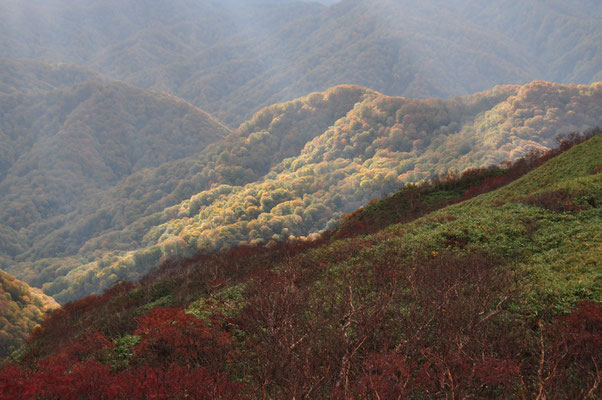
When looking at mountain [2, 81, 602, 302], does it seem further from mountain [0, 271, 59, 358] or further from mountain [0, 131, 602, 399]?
mountain [0, 131, 602, 399]

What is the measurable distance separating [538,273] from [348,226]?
68.0 ft


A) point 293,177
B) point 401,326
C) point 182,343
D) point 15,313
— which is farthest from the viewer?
point 293,177

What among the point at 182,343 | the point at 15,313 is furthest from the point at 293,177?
the point at 182,343

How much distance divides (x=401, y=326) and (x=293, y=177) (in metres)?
144

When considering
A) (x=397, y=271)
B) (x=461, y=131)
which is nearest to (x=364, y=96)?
(x=461, y=131)

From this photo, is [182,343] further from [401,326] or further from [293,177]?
[293,177]

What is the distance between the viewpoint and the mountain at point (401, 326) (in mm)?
8695

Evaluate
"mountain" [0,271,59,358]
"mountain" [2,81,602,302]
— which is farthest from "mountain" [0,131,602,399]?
"mountain" [2,81,602,302]

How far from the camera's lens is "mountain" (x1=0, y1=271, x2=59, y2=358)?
4978 centimetres

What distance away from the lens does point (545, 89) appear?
14100 cm

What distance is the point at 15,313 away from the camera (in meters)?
55.6

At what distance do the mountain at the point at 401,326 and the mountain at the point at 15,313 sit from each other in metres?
38.7

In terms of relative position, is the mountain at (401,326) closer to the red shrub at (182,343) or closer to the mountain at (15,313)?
the red shrub at (182,343)

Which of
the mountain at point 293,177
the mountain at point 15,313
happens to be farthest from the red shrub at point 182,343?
the mountain at point 293,177
